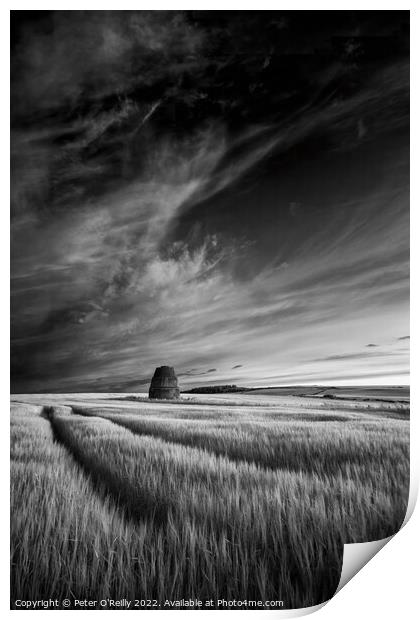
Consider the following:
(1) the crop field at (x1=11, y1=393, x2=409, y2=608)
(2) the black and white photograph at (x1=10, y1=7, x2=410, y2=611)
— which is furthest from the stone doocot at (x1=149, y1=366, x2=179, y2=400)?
(1) the crop field at (x1=11, y1=393, x2=409, y2=608)

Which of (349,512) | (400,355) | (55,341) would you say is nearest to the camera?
(349,512)

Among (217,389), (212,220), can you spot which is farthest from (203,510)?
(212,220)

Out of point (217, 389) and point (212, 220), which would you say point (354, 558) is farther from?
point (212, 220)

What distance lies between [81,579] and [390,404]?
2.37 m

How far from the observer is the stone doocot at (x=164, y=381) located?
3.36m

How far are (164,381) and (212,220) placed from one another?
1.63 m

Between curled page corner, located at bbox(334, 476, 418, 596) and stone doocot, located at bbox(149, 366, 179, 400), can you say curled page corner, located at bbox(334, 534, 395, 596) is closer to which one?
curled page corner, located at bbox(334, 476, 418, 596)

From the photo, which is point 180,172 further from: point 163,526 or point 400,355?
point 163,526

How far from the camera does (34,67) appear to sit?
299 centimetres

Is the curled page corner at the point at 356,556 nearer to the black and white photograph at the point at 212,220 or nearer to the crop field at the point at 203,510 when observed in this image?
the crop field at the point at 203,510

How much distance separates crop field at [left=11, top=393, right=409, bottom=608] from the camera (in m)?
1.97

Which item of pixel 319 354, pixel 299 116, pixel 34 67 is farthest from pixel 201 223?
pixel 34 67

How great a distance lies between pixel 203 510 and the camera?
2176mm

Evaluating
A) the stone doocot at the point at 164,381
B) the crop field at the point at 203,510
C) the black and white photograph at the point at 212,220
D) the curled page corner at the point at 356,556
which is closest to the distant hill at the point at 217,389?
the stone doocot at the point at 164,381
